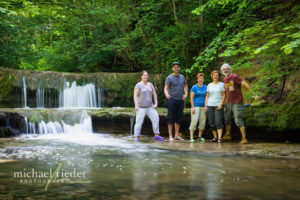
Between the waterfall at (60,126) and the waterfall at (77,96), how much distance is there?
3539 mm

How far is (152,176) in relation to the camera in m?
3.57

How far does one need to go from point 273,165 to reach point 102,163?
271cm

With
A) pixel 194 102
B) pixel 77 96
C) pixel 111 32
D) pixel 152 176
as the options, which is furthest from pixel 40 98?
pixel 152 176

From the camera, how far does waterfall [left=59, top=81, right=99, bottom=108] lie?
42.9 ft

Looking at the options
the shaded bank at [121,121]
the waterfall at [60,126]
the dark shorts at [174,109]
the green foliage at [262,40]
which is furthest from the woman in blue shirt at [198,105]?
the waterfall at [60,126]

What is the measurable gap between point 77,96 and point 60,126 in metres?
3.90

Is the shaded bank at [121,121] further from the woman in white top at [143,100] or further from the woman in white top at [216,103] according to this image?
the woman in white top at [143,100]

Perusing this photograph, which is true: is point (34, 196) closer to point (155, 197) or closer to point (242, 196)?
point (155, 197)

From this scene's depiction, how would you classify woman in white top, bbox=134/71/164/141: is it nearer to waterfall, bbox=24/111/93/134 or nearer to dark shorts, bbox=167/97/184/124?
dark shorts, bbox=167/97/184/124

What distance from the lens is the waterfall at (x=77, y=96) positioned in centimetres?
1307

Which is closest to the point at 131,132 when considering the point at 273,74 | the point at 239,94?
the point at 239,94

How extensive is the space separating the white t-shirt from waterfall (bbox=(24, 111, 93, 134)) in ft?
14.6

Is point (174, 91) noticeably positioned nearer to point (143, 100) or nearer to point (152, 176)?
point (143, 100)

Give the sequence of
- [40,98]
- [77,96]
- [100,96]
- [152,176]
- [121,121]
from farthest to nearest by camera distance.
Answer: [100,96], [77,96], [40,98], [121,121], [152,176]
